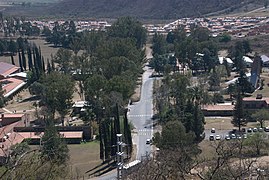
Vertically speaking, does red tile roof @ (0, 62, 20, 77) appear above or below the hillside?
below

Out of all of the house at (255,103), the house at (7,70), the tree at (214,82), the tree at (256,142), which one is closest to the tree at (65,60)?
the house at (7,70)

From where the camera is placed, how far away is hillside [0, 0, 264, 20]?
116438mm

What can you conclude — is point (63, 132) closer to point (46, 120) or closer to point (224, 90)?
point (46, 120)

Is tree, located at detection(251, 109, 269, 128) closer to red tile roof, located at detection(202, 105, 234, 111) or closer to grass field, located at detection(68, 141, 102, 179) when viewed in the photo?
red tile roof, located at detection(202, 105, 234, 111)

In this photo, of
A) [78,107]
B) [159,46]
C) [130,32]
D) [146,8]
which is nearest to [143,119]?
[78,107]

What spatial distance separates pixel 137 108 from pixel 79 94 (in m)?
7.54

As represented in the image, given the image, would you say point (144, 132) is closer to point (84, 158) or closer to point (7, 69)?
point (84, 158)

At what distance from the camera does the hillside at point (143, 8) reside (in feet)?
382

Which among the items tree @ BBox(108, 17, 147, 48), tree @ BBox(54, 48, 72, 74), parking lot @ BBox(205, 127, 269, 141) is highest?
tree @ BBox(108, 17, 147, 48)

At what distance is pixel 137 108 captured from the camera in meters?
46.4

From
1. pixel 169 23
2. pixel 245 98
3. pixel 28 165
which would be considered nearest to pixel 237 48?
pixel 245 98

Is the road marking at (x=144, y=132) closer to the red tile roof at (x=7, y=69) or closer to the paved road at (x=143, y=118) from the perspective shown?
the paved road at (x=143, y=118)

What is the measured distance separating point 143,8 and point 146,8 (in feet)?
3.06

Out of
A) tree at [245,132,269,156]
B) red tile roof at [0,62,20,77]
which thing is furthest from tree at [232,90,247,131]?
red tile roof at [0,62,20,77]
